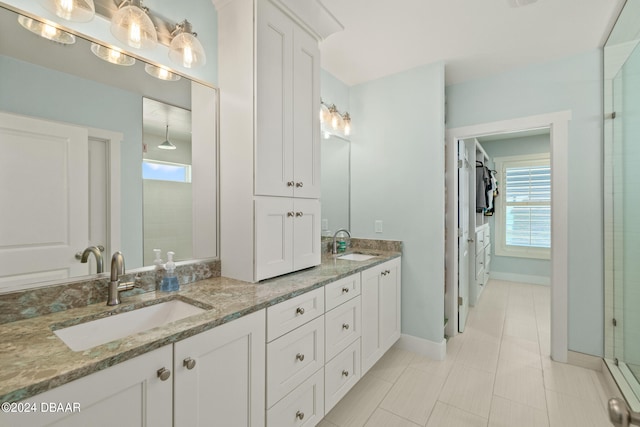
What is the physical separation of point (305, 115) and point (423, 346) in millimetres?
2192

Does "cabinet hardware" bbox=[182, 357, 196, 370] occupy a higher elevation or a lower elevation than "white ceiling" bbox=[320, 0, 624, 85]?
lower

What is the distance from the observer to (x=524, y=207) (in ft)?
16.3

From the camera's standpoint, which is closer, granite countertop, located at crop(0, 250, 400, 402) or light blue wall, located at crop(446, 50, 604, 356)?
granite countertop, located at crop(0, 250, 400, 402)

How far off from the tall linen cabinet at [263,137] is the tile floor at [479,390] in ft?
3.54

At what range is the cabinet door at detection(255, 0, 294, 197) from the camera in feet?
5.13

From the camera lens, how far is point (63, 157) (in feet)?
3.79

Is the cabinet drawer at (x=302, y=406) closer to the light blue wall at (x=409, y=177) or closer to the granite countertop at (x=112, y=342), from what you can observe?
the granite countertop at (x=112, y=342)

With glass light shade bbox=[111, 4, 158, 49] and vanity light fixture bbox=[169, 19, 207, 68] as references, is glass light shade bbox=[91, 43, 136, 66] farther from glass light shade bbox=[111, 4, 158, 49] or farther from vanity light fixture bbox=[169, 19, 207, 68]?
vanity light fixture bbox=[169, 19, 207, 68]

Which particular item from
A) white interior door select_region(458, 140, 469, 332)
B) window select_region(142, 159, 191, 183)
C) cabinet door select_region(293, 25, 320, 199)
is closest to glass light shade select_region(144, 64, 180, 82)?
window select_region(142, 159, 191, 183)

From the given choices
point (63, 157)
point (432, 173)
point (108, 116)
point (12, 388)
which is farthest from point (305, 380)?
point (432, 173)

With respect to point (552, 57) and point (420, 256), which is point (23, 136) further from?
point (552, 57)

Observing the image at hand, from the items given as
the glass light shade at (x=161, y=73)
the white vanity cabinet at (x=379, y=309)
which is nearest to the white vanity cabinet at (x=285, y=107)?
the glass light shade at (x=161, y=73)

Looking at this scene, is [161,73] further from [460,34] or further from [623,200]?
[623,200]

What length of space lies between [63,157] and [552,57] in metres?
3.40
